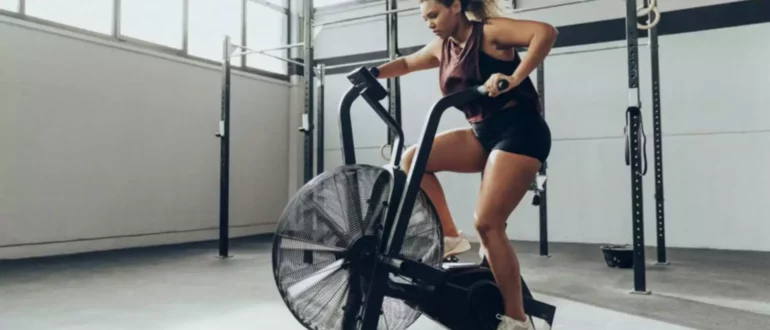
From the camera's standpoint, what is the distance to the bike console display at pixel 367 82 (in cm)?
209

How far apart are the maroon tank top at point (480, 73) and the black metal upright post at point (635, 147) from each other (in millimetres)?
1791

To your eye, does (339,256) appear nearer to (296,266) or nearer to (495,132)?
(296,266)

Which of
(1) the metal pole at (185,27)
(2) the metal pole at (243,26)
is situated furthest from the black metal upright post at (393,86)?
(2) the metal pole at (243,26)

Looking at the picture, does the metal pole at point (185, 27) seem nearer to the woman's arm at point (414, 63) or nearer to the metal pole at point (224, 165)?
the metal pole at point (224, 165)

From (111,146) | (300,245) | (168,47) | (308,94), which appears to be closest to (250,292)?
(308,94)

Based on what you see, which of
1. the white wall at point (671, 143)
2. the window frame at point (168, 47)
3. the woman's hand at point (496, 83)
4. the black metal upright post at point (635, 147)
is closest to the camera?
the woman's hand at point (496, 83)

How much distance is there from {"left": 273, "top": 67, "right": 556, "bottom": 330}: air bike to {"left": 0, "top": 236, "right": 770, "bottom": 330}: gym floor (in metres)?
0.79

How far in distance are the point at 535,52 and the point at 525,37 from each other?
2.8 inches

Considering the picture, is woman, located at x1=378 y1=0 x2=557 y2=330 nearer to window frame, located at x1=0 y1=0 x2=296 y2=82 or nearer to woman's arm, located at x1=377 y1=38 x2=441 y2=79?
woman's arm, located at x1=377 y1=38 x2=441 y2=79

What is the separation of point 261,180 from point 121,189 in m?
2.11

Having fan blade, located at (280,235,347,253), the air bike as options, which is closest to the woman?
the air bike

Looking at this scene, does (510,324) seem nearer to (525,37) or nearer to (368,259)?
(368,259)

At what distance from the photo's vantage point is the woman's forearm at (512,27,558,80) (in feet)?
6.16

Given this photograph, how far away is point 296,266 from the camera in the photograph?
1.85 meters
